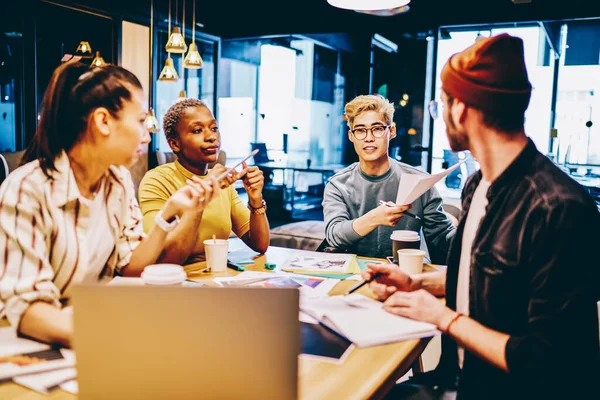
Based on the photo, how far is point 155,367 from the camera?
0.84 m

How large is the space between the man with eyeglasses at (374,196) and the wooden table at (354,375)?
1204 millimetres

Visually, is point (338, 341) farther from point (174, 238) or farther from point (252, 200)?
point (252, 200)

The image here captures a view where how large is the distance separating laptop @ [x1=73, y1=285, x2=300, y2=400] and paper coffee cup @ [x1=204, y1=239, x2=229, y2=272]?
3.44 feet

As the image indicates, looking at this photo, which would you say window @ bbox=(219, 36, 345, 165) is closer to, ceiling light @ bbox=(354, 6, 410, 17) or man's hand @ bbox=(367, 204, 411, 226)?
ceiling light @ bbox=(354, 6, 410, 17)

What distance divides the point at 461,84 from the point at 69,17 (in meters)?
5.05

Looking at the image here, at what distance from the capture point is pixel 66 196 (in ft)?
4.40

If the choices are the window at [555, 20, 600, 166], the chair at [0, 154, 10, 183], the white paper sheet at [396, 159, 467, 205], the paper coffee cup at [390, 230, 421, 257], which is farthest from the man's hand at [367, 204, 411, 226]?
the window at [555, 20, 600, 166]

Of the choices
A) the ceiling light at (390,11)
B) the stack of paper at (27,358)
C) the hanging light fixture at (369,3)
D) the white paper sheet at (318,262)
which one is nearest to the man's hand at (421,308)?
the white paper sheet at (318,262)

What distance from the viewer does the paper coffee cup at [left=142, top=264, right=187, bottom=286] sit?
54.9 inches

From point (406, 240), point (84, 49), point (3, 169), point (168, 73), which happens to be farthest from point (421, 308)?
point (84, 49)

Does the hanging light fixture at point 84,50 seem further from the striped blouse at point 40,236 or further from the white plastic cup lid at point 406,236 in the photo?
the white plastic cup lid at point 406,236

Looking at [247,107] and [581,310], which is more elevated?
[247,107]

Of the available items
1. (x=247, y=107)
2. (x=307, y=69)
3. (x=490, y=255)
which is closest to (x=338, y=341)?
(x=490, y=255)

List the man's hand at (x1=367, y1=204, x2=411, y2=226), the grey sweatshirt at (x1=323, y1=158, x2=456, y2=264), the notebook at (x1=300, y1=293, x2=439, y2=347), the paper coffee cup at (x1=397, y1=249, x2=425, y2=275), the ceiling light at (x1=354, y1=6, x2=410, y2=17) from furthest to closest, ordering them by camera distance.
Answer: the ceiling light at (x1=354, y1=6, x2=410, y2=17) < the grey sweatshirt at (x1=323, y1=158, x2=456, y2=264) < the man's hand at (x1=367, y1=204, x2=411, y2=226) < the paper coffee cup at (x1=397, y1=249, x2=425, y2=275) < the notebook at (x1=300, y1=293, x2=439, y2=347)
